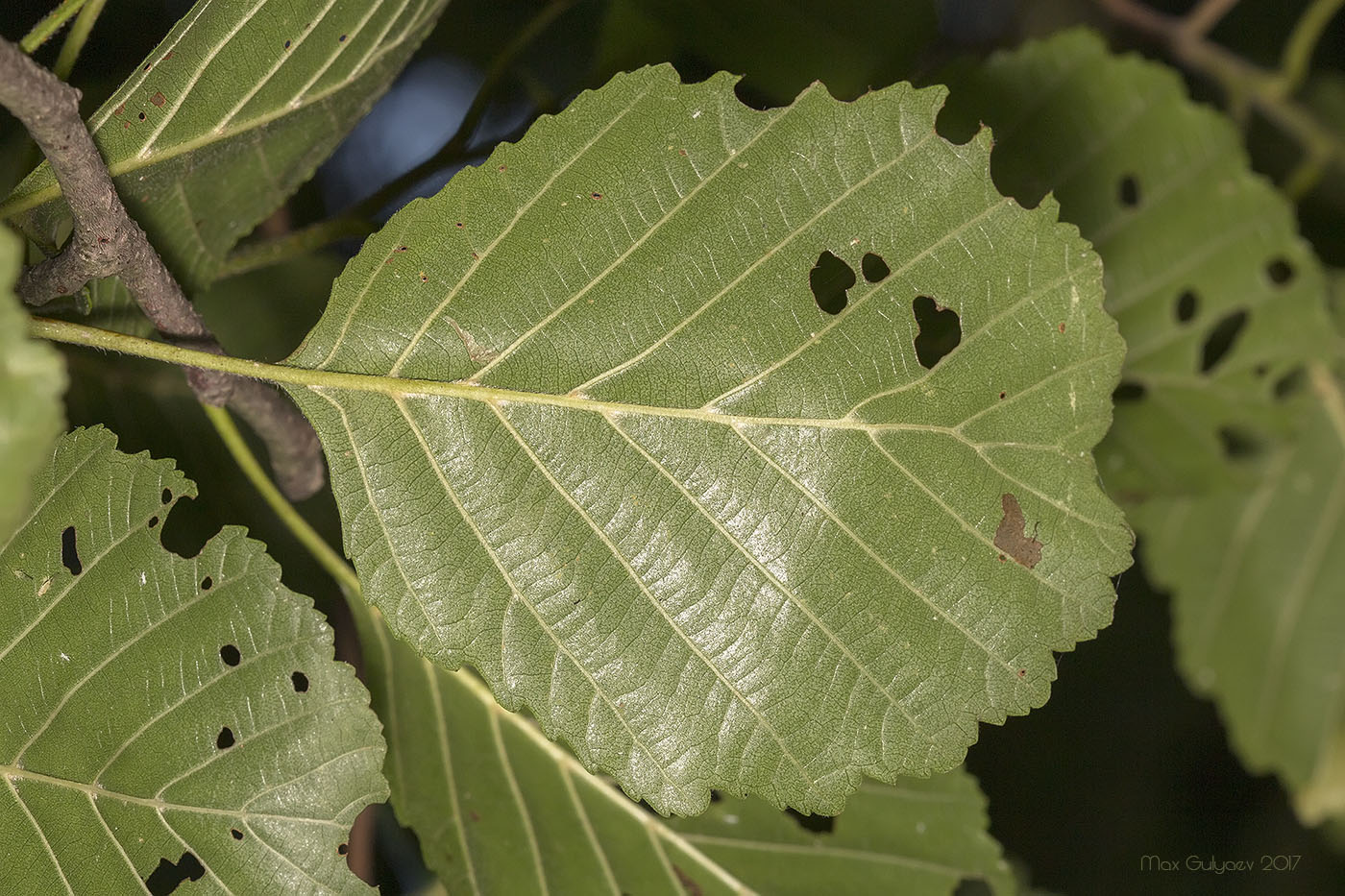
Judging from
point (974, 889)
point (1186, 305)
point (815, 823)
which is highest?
point (1186, 305)

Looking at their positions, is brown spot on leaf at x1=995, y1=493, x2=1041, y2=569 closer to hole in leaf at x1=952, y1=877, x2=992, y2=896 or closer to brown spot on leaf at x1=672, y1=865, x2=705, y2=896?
brown spot on leaf at x1=672, y1=865, x2=705, y2=896

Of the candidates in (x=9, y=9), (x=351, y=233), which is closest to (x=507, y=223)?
(x=351, y=233)

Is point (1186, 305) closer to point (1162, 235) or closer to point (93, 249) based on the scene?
point (1162, 235)

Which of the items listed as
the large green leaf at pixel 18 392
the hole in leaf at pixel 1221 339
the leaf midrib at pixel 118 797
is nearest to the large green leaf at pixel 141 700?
the leaf midrib at pixel 118 797

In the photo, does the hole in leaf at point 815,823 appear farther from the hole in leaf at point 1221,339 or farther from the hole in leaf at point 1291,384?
the hole in leaf at point 1291,384

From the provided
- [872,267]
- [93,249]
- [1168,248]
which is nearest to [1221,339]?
[1168,248]

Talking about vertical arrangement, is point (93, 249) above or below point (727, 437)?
above

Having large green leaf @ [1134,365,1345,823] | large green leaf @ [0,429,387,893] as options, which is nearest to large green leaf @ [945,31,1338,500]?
large green leaf @ [1134,365,1345,823]
